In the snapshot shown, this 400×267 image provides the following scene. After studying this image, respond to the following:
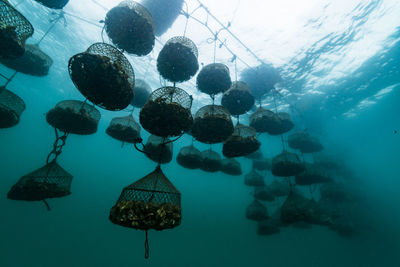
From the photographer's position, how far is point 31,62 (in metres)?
7.34

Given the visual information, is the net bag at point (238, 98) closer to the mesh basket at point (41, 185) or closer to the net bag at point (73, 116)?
the net bag at point (73, 116)

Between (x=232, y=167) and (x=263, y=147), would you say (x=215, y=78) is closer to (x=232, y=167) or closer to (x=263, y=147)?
(x=232, y=167)

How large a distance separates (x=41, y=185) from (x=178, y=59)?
18.8 ft

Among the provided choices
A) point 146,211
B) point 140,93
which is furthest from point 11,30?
point 146,211

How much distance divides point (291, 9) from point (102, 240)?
52311 mm

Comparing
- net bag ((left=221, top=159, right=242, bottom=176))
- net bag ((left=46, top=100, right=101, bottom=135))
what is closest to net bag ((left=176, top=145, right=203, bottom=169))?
net bag ((left=221, top=159, right=242, bottom=176))

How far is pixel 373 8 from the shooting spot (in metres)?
10.9

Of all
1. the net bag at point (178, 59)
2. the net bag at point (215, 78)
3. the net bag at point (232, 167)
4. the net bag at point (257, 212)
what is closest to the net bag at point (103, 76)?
the net bag at point (178, 59)

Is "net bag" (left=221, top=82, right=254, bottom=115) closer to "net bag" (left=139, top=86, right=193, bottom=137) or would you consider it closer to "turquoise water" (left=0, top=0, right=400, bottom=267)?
"net bag" (left=139, top=86, right=193, bottom=137)

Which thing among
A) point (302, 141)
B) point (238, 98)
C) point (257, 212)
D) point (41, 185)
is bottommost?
point (257, 212)

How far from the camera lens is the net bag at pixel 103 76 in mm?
3637

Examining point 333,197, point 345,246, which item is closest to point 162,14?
point 333,197

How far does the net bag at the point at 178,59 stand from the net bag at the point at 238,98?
6.78ft

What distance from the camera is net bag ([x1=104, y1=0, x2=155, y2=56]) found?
4.90m
